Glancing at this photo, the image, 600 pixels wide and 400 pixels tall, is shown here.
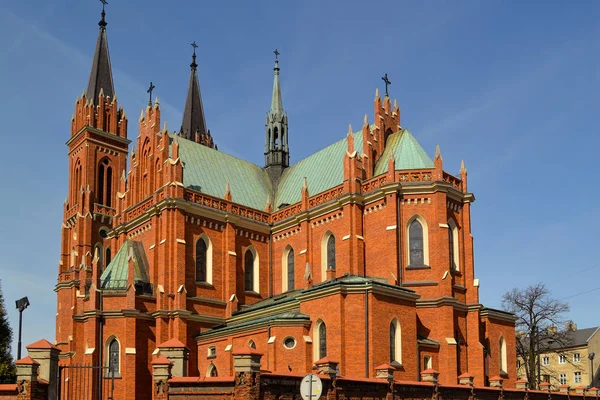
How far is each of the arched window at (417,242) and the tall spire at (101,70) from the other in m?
35.7

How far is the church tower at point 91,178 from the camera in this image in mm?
61844

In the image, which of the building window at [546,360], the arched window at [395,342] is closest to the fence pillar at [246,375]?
the arched window at [395,342]

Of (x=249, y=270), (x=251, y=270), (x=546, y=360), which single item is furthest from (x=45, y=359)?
(x=546, y=360)

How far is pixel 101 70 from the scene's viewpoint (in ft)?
224

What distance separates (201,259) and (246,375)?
26201 millimetres

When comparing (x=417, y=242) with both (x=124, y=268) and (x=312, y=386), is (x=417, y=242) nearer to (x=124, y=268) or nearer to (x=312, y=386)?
(x=124, y=268)

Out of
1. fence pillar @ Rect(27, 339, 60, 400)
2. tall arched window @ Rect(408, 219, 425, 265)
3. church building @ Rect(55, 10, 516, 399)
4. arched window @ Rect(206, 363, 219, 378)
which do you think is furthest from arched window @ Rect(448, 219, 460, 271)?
fence pillar @ Rect(27, 339, 60, 400)

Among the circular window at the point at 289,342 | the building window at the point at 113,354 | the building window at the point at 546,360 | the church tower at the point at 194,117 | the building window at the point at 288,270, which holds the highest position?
the church tower at the point at 194,117

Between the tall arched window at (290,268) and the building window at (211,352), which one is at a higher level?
the tall arched window at (290,268)

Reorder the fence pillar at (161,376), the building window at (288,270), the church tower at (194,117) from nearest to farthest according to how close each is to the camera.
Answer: the fence pillar at (161,376)
the building window at (288,270)
the church tower at (194,117)

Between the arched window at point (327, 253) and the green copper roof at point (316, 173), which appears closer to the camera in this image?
the arched window at point (327, 253)

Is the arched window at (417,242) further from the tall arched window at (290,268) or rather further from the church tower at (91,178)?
the church tower at (91,178)

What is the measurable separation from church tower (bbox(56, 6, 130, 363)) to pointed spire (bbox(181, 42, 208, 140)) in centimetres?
793

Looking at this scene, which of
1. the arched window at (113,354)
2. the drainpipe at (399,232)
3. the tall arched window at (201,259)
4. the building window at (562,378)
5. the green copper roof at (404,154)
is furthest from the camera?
the building window at (562,378)
